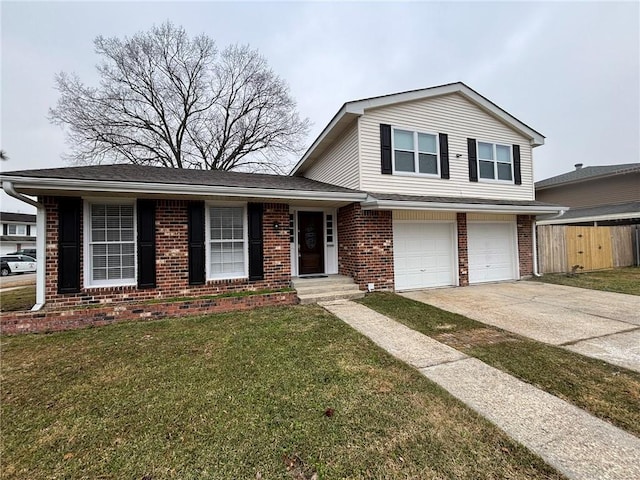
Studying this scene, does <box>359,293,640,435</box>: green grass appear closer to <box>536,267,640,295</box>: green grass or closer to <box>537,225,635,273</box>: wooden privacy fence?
<box>536,267,640,295</box>: green grass

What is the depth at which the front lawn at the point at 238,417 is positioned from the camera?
6.50ft

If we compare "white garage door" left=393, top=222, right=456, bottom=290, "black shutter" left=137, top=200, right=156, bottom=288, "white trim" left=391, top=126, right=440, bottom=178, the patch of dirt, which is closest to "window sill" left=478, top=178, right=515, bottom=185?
"white trim" left=391, top=126, right=440, bottom=178

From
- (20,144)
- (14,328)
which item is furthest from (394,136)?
(20,144)

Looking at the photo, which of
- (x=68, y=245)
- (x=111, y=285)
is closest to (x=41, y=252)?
(x=68, y=245)

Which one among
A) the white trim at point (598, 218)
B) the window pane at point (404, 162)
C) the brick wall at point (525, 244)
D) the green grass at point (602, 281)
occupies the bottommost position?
the green grass at point (602, 281)

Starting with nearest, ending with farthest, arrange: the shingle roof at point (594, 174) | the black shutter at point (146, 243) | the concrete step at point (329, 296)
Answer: the black shutter at point (146, 243) < the concrete step at point (329, 296) < the shingle roof at point (594, 174)

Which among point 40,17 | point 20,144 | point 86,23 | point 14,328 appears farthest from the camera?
point 20,144

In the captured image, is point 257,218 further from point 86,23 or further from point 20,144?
point 20,144

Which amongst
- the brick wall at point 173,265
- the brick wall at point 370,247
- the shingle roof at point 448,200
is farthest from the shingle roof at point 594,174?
the brick wall at point 173,265

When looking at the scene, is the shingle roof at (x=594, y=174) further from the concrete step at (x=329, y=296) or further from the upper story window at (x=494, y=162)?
the concrete step at (x=329, y=296)

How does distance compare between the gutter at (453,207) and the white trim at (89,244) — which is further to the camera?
the gutter at (453,207)

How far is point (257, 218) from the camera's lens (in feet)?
24.0

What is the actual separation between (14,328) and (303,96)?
2161 centimetres

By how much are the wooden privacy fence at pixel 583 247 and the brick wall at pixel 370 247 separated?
7.18 metres
